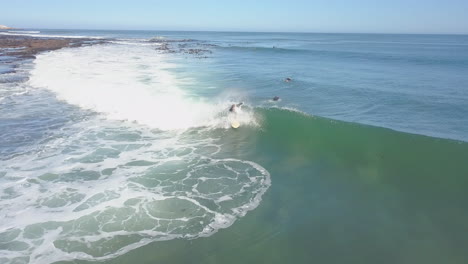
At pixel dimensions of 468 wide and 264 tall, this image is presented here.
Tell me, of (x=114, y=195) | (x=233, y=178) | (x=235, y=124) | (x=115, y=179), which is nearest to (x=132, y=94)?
A: (x=235, y=124)

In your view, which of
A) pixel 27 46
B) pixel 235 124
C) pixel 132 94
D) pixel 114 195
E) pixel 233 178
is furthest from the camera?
pixel 27 46

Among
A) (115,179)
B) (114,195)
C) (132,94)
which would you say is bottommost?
(114,195)

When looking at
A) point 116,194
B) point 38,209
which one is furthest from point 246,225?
point 38,209

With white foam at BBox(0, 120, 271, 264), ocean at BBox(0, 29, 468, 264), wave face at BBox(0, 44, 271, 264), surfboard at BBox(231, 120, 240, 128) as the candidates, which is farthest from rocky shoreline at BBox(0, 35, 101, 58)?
surfboard at BBox(231, 120, 240, 128)

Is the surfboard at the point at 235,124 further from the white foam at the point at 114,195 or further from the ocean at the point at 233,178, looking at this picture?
the white foam at the point at 114,195

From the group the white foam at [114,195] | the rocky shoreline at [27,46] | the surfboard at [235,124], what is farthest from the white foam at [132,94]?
the rocky shoreline at [27,46]

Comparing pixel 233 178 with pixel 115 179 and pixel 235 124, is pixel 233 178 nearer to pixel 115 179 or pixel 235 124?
pixel 115 179

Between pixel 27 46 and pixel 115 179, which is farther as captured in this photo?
pixel 27 46

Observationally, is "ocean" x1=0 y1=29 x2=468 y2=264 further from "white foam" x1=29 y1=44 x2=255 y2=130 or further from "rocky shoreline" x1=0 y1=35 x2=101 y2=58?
"rocky shoreline" x1=0 y1=35 x2=101 y2=58
